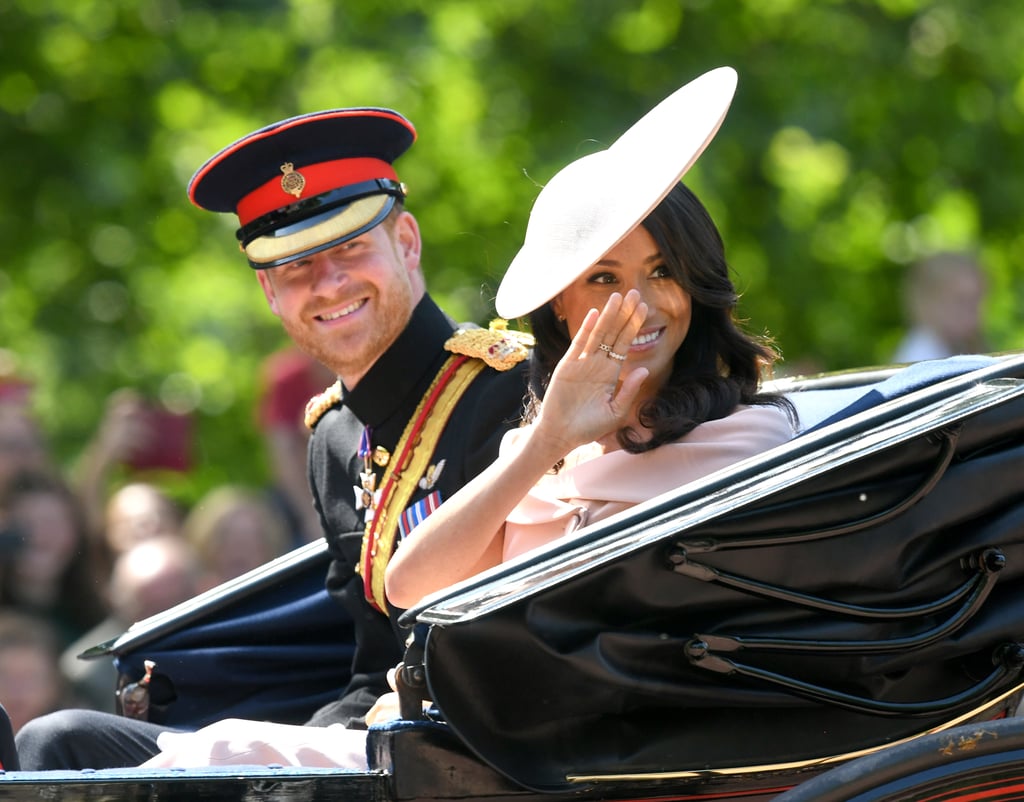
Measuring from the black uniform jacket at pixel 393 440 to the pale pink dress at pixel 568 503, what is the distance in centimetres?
35

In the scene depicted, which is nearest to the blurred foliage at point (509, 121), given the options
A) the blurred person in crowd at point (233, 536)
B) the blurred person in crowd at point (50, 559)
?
the blurred person in crowd at point (233, 536)

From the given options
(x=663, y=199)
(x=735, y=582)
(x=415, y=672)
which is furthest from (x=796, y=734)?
(x=663, y=199)

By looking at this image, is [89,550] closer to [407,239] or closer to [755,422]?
[407,239]

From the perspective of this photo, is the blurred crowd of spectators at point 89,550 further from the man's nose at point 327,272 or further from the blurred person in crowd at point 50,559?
the man's nose at point 327,272

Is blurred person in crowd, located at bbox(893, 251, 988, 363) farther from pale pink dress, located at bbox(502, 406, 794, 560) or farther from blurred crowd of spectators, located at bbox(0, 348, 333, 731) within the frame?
pale pink dress, located at bbox(502, 406, 794, 560)

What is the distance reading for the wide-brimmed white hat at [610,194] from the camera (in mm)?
2174

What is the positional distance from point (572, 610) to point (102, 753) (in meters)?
1.15

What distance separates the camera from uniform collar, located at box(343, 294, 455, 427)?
282 cm

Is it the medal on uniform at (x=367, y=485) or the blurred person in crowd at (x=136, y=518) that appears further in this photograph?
the blurred person in crowd at (x=136, y=518)

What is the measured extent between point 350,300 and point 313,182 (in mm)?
217

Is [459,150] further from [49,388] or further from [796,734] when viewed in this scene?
[796,734]

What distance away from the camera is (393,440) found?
2.83 metres

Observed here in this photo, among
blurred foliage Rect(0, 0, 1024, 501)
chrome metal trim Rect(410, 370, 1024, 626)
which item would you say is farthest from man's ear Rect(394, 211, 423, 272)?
blurred foliage Rect(0, 0, 1024, 501)

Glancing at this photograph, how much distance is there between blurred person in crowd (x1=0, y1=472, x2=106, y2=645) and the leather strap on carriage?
67.1 inches
